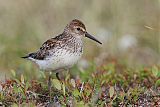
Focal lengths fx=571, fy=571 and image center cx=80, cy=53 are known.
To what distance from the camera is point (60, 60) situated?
21.2 feet

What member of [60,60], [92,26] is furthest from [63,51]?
[92,26]

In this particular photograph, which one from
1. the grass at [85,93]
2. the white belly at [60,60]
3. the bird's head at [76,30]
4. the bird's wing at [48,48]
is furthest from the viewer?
the bird's head at [76,30]

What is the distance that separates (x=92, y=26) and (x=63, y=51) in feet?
12.3

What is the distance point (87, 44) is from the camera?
1005 cm

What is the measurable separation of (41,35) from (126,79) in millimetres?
3525

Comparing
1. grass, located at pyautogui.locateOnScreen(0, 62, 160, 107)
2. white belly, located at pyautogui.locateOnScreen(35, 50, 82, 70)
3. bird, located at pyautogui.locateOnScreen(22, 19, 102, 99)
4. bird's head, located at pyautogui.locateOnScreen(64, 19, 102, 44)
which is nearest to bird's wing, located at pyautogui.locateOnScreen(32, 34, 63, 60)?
bird, located at pyautogui.locateOnScreen(22, 19, 102, 99)

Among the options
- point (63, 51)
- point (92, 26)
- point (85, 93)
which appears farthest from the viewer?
point (92, 26)

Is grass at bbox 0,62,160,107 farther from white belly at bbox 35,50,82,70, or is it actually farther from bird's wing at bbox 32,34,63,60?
bird's wing at bbox 32,34,63,60

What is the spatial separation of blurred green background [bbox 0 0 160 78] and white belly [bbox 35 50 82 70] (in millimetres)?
2086

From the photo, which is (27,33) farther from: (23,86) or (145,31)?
(23,86)

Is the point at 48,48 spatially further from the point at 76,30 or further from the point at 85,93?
the point at 85,93

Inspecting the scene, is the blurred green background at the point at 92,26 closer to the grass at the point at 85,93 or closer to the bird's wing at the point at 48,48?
the bird's wing at the point at 48,48

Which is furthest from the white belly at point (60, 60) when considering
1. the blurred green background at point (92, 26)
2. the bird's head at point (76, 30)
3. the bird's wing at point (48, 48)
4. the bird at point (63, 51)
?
the blurred green background at point (92, 26)

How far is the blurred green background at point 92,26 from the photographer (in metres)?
9.46
